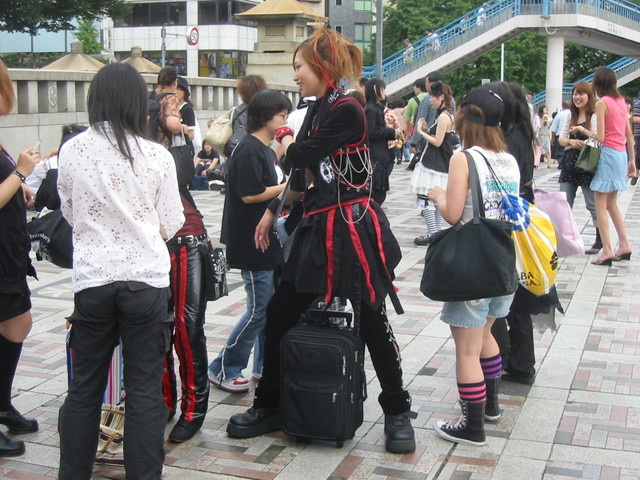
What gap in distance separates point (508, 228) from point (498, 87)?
0.99 m

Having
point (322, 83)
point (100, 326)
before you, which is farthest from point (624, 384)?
point (100, 326)

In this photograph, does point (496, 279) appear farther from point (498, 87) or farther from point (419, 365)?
point (419, 365)

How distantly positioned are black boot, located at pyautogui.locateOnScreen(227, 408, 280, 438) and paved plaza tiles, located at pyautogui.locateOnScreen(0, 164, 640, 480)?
45 millimetres

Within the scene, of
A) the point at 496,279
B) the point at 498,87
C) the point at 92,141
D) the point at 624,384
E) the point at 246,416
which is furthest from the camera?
the point at 624,384

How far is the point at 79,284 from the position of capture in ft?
11.6

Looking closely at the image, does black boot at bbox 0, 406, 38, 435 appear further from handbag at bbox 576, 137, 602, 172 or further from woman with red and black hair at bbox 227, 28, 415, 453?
handbag at bbox 576, 137, 602, 172

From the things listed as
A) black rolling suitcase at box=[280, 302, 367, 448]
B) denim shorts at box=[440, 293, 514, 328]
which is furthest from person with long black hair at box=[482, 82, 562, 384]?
black rolling suitcase at box=[280, 302, 367, 448]

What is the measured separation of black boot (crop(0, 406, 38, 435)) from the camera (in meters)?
4.50

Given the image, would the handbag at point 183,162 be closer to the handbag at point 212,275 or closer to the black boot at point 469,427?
the handbag at point 212,275

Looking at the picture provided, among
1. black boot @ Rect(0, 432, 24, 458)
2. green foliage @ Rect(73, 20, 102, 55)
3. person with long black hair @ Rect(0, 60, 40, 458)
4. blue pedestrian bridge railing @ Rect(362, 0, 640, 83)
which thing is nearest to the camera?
person with long black hair @ Rect(0, 60, 40, 458)

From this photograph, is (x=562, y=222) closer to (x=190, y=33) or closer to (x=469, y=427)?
(x=469, y=427)

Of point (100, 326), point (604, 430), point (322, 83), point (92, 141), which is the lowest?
point (604, 430)

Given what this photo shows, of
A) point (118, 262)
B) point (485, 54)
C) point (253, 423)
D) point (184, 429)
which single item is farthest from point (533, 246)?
point (485, 54)

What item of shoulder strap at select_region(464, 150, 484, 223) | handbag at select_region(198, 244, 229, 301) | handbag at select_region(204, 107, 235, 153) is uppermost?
handbag at select_region(204, 107, 235, 153)
